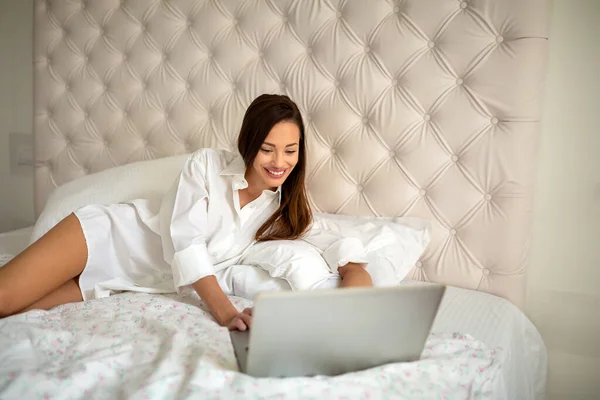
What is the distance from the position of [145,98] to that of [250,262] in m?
0.99

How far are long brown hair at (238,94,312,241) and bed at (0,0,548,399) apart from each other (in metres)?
0.24

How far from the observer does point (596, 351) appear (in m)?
1.59

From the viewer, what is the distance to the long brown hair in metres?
1.54

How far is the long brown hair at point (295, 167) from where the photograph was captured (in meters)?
1.54

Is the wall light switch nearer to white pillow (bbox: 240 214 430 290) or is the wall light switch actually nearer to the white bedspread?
the white bedspread

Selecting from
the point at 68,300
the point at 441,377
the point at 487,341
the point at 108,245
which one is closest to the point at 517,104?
the point at 487,341

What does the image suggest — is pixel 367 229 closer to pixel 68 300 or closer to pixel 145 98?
pixel 68 300

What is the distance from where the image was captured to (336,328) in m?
0.89

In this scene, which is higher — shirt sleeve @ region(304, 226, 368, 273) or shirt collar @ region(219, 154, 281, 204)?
shirt collar @ region(219, 154, 281, 204)

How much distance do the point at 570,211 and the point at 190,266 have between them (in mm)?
1116

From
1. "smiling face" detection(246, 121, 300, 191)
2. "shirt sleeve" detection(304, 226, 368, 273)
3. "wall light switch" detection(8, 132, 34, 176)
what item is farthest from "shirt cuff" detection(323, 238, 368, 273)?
"wall light switch" detection(8, 132, 34, 176)

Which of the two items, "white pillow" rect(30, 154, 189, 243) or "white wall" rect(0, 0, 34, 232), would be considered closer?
"white pillow" rect(30, 154, 189, 243)

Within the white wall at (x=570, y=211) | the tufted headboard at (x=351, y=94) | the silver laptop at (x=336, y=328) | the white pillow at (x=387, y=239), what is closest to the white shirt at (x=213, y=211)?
the white pillow at (x=387, y=239)

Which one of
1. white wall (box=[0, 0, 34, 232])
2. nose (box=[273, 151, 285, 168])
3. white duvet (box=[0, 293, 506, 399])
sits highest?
white wall (box=[0, 0, 34, 232])
